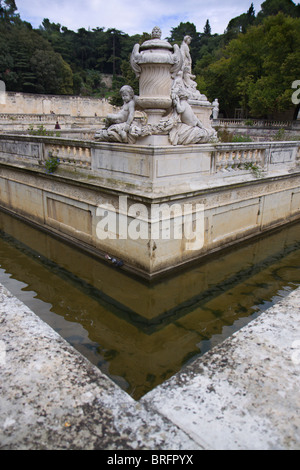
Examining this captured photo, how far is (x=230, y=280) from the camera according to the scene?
6.87 metres

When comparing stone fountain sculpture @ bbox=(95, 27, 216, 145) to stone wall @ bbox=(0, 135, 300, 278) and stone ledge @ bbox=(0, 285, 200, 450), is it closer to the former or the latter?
stone wall @ bbox=(0, 135, 300, 278)

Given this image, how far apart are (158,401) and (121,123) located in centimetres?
612

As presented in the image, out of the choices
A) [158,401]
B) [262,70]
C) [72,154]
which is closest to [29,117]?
[72,154]

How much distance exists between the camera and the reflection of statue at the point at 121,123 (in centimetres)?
692

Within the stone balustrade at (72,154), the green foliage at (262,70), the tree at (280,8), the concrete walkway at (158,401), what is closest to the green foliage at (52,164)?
the stone balustrade at (72,154)

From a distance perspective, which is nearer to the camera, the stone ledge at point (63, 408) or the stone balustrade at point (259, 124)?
the stone ledge at point (63, 408)

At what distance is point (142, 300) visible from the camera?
19.7 ft

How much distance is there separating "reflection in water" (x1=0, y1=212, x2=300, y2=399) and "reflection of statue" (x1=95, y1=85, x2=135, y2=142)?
2678 mm

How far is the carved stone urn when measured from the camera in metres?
7.02

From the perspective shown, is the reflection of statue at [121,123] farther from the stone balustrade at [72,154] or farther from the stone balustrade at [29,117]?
the stone balustrade at [29,117]

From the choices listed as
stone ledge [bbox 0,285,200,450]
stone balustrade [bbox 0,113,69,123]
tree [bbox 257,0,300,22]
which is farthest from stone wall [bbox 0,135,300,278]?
tree [bbox 257,0,300,22]

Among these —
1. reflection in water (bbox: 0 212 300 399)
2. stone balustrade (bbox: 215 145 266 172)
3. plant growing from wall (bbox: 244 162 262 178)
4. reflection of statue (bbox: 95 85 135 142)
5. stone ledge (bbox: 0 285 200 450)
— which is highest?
reflection of statue (bbox: 95 85 135 142)

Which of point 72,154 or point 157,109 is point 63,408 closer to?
point 157,109
